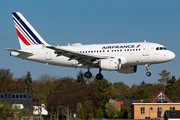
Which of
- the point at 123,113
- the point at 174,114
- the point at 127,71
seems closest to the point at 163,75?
the point at 123,113

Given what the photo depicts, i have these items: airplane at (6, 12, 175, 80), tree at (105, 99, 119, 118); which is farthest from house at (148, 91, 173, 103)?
airplane at (6, 12, 175, 80)

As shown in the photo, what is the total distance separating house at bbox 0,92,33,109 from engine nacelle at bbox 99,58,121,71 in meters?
63.2

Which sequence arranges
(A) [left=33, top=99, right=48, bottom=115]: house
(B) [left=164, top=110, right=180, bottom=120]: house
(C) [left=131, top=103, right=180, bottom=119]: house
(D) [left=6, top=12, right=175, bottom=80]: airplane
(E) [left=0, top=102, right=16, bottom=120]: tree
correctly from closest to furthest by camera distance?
(D) [left=6, top=12, right=175, bottom=80]: airplane → (B) [left=164, top=110, right=180, bottom=120]: house → (E) [left=0, top=102, right=16, bottom=120]: tree → (A) [left=33, top=99, right=48, bottom=115]: house → (C) [left=131, top=103, right=180, bottom=119]: house

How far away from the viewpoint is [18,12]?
185ft

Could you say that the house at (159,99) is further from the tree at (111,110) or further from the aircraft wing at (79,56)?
the aircraft wing at (79,56)

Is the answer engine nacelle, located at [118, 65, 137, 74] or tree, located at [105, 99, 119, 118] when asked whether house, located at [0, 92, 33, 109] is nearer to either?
tree, located at [105, 99, 119, 118]

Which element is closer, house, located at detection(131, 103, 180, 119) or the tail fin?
the tail fin

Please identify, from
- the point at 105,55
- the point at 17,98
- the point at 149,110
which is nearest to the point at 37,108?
the point at 17,98

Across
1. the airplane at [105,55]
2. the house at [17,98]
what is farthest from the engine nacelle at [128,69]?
the house at [17,98]

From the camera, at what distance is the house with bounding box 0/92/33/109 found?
339ft

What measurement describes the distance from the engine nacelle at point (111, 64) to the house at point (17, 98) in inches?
2487

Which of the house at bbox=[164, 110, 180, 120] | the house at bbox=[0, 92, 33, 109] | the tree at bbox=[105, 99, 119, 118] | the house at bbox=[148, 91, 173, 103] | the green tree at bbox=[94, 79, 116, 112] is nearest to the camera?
the house at bbox=[164, 110, 180, 120]

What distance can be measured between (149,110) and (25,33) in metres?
42.5

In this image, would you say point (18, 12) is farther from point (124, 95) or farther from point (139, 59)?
point (124, 95)
